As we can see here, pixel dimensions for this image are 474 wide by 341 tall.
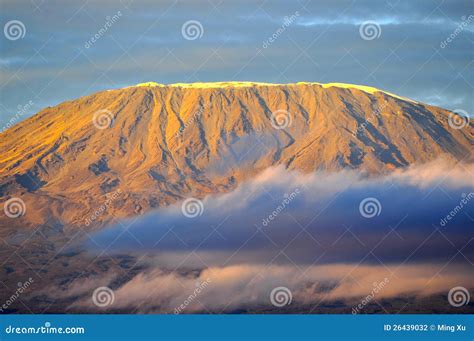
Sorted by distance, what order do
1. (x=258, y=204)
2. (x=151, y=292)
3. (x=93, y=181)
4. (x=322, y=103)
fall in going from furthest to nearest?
(x=322, y=103) < (x=93, y=181) < (x=258, y=204) < (x=151, y=292)

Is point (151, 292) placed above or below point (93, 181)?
below

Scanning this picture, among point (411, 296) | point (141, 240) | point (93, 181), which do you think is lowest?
point (411, 296)

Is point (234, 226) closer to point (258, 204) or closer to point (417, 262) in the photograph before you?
point (258, 204)

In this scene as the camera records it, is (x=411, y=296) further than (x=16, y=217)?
No

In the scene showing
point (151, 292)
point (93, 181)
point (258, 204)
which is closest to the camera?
point (151, 292)

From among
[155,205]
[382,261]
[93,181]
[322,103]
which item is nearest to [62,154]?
[93,181]

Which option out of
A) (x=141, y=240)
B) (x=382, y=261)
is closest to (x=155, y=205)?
(x=141, y=240)
